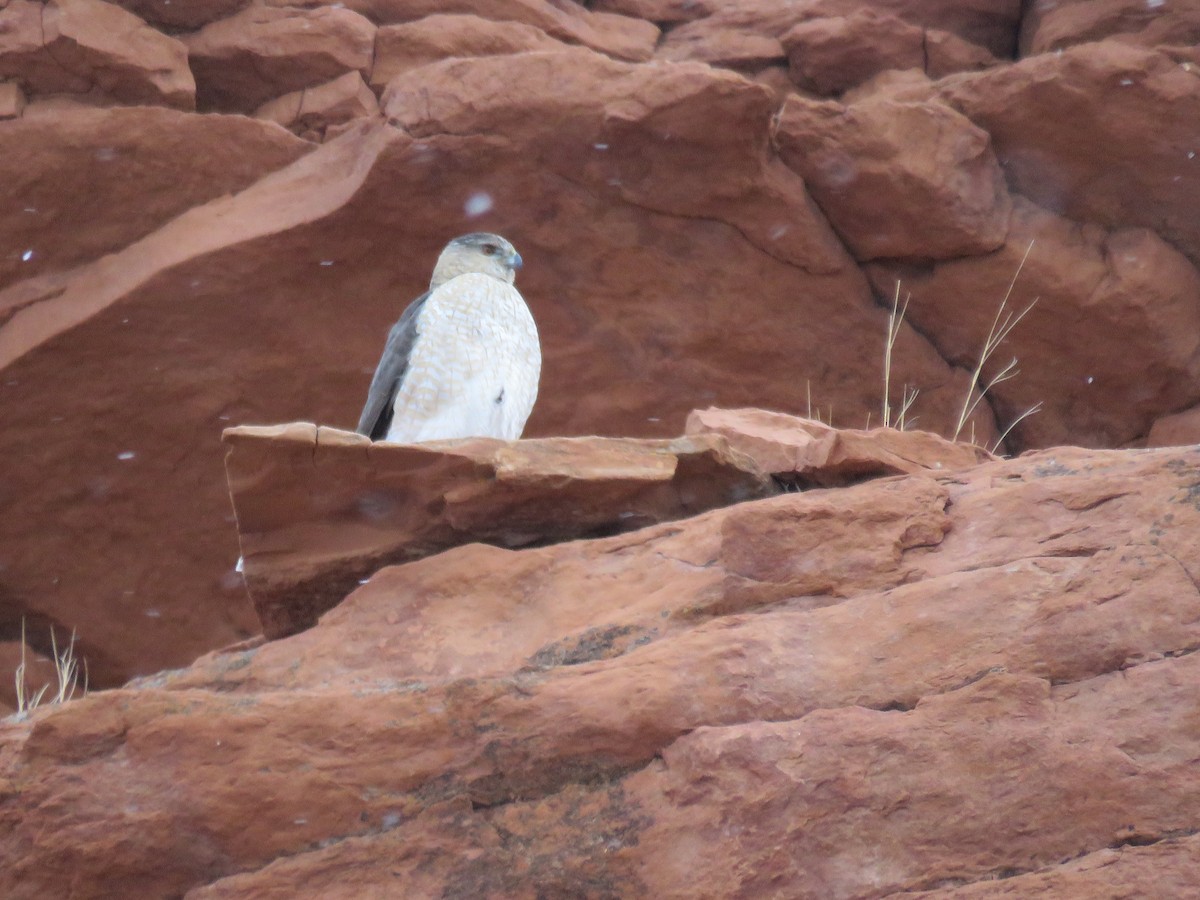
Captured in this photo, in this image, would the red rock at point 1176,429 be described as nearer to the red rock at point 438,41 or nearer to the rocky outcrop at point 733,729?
the red rock at point 438,41

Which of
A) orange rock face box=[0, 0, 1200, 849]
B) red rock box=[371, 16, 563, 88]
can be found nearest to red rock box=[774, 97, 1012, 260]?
orange rock face box=[0, 0, 1200, 849]

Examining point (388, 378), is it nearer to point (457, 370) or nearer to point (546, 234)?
point (457, 370)

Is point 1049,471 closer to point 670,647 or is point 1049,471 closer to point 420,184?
point 670,647

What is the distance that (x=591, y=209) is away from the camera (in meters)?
8.01

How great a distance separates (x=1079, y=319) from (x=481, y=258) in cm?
368

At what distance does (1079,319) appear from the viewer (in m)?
8.05

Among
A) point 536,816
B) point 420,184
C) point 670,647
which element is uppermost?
point 670,647

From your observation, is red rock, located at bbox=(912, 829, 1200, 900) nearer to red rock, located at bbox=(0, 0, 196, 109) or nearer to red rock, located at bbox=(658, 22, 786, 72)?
red rock, located at bbox=(0, 0, 196, 109)

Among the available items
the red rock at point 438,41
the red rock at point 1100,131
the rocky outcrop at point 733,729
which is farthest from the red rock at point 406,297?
the rocky outcrop at point 733,729

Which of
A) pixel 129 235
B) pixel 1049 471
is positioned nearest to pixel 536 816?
pixel 1049 471

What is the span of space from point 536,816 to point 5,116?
20.2 ft

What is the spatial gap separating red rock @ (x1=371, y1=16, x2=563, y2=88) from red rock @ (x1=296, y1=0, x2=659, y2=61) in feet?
0.95

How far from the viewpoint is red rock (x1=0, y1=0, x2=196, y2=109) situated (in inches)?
311

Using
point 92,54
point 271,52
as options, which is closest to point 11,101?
point 92,54
